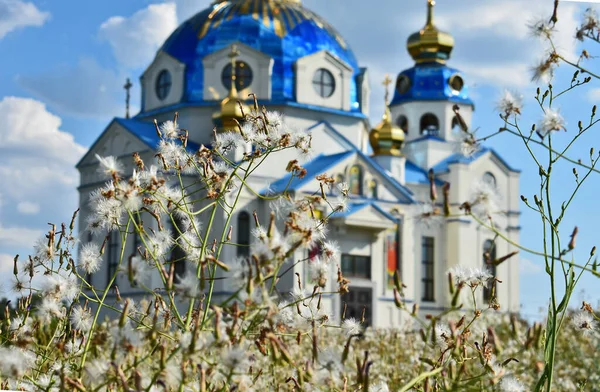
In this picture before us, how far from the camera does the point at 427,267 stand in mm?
25297

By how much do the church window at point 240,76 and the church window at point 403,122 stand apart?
565 centimetres

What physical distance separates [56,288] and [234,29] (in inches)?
855

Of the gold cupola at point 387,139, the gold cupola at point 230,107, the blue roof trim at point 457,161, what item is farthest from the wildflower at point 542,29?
the blue roof trim at point 457,161

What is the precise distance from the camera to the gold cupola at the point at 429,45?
27062mm

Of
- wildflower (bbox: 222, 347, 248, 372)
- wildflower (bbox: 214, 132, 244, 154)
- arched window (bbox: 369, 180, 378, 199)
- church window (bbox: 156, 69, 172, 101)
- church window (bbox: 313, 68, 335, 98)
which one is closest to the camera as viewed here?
wildflower (bbox: 222, 347, 248, 372)

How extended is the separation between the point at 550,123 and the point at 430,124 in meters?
25.0

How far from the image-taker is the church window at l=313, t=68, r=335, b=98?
2381cm

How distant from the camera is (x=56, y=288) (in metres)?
2.29

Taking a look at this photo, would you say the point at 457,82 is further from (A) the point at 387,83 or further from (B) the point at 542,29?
(B) the point at 542,29

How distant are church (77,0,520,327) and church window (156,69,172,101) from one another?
25mm

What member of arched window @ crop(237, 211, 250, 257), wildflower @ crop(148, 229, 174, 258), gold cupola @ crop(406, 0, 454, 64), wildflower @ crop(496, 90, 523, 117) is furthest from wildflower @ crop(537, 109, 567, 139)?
gold cupola @ crop(406, 0, 454, 64)

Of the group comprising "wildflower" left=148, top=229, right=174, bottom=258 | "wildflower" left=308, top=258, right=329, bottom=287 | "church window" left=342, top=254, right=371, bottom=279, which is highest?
"church window" left=342, top=254, right=371, bottom=279

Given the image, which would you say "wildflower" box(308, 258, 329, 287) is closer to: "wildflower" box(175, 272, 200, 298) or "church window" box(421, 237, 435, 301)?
"wildflower" box(175, 272, 200, 298)

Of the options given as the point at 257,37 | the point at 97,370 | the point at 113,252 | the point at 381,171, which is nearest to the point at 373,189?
the point at 381,171
